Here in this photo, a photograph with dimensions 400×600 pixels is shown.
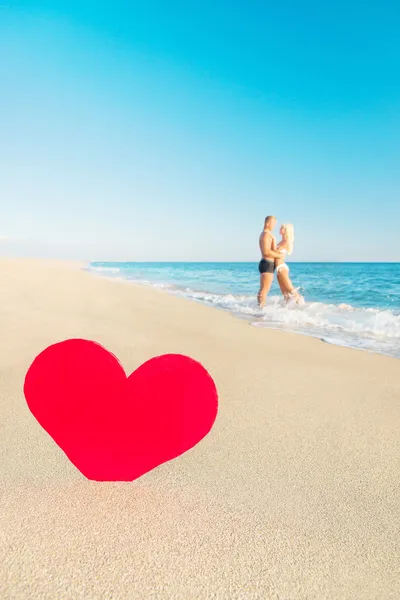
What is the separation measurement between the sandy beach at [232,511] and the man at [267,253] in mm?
5649

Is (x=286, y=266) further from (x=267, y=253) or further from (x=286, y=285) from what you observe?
(x=267, y=253)

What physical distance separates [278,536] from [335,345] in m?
3.03

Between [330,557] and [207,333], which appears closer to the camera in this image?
[330,557]

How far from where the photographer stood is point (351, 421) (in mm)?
1947

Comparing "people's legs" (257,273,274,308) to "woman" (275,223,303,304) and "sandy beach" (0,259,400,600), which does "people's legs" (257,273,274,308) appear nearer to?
"woman" (275,223,303,304)

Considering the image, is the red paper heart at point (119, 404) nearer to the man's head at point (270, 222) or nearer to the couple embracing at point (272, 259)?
the couple embracing at point (272, 259)

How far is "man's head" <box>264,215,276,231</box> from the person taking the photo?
8.11m

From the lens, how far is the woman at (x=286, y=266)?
27.1 feet

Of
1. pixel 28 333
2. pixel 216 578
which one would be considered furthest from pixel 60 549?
pixel 28 333

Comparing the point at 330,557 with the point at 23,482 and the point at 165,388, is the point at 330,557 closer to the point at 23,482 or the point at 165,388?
the point at 165,388

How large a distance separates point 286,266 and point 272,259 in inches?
12.7

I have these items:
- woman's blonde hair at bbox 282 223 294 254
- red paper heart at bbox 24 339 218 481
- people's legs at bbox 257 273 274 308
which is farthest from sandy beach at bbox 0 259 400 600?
woman's blonde hair at bbox 282 223 294 254

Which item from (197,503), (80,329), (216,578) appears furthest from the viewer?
(80,329)

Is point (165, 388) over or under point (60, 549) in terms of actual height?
over
